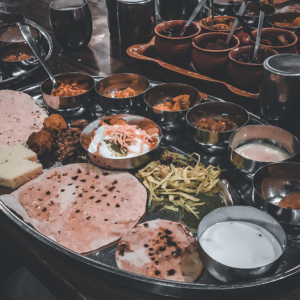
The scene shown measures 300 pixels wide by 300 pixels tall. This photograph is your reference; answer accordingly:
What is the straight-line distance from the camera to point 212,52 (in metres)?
2.44

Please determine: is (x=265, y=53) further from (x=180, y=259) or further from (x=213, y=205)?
(x=180, y=259)

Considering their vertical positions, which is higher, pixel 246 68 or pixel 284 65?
pixel 284 65

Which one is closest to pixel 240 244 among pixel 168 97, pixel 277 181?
pixel 277 181

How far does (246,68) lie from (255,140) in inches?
22.2

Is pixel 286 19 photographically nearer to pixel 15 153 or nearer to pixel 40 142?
pixel 40 142

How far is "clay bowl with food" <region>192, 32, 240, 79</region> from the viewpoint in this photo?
245cm

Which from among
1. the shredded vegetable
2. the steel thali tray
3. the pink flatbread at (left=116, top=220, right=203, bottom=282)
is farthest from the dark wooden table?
the shredded vegetable

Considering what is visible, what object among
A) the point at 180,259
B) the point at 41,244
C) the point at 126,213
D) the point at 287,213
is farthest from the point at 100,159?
the point at 287,213

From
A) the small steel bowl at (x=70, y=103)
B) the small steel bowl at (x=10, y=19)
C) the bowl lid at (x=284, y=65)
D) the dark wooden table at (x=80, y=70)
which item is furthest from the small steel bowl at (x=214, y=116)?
the small steel bowl at (x=10, y=19)

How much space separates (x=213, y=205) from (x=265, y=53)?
1239 mm

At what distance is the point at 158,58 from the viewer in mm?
3051

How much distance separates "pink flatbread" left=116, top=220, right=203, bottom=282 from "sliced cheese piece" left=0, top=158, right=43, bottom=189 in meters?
0.81

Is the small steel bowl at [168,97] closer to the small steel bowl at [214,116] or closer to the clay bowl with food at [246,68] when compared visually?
the small steel bowl at [214,116]

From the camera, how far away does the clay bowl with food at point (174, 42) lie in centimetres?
269
